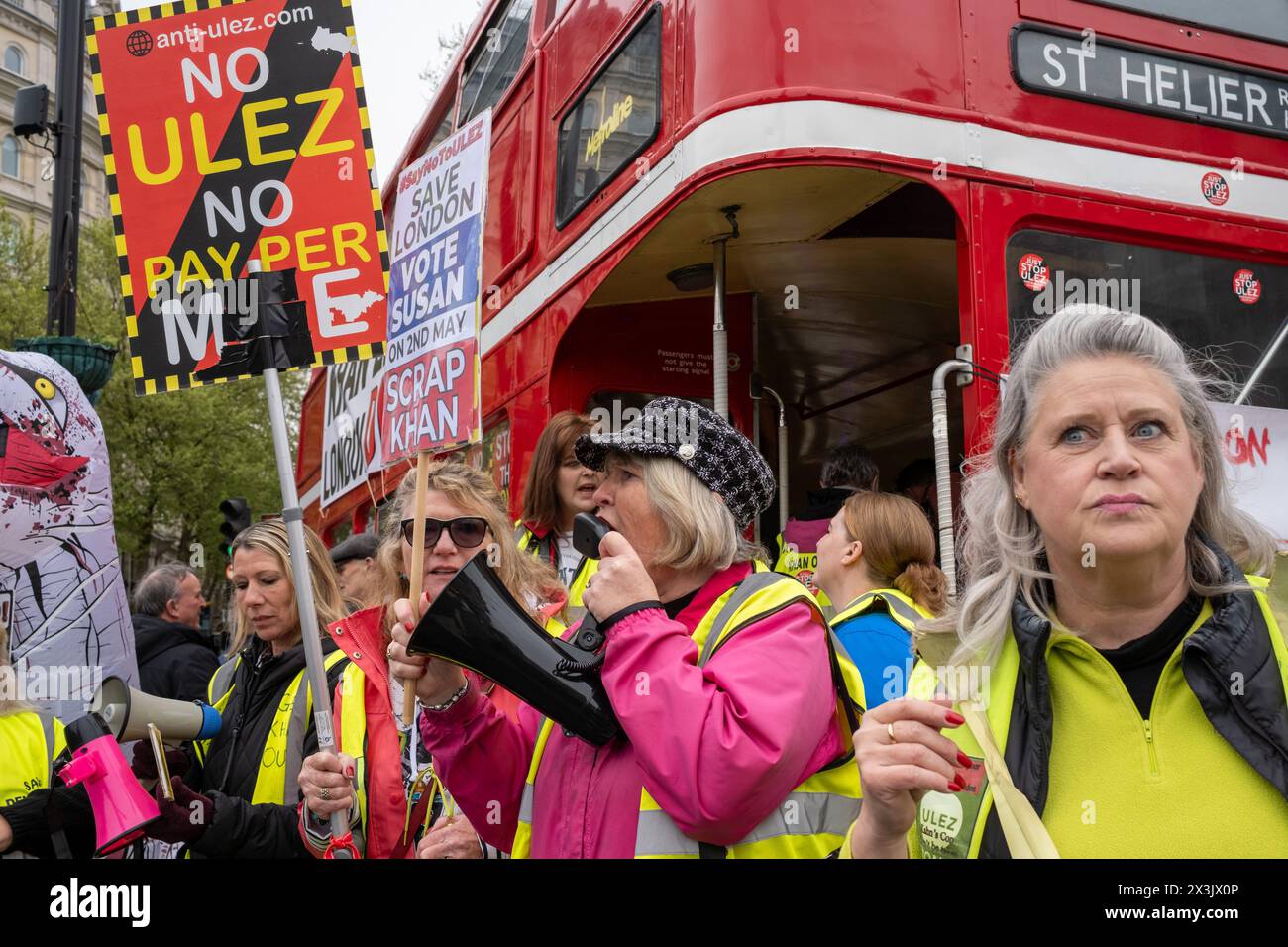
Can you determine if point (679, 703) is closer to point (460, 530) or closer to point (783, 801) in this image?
point (783, 801)

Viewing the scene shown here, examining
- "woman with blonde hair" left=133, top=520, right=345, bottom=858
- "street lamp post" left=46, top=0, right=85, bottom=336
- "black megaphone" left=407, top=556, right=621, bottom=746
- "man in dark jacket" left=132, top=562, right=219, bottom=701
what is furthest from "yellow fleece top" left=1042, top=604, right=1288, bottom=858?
"street lamp post" left=46, top=0, right=85, bottom=336

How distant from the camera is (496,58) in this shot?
22.5 feet

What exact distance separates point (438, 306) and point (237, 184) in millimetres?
675

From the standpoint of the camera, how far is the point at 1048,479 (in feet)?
5.91

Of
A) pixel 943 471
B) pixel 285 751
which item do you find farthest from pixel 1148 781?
pixel 285 751

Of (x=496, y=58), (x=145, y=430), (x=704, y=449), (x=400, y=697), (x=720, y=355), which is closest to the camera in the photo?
(x=704, y=449)

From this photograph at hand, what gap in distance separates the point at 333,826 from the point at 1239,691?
2.08 meters

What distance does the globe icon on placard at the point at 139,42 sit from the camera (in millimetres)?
3414

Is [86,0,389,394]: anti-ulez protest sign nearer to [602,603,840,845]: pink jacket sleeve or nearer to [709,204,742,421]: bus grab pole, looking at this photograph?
[709,204,742,421]: bus grab pole

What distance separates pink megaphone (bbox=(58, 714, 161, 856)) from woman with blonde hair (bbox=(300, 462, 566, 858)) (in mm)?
377

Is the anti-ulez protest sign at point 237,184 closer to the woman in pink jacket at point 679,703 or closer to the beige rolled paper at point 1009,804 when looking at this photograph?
the woman in pink jacket at point 679,703

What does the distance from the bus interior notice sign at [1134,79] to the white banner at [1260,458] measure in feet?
3.70

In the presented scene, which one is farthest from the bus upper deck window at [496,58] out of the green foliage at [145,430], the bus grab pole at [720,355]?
the green foliage at [145,430]

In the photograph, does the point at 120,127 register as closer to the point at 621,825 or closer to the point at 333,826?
the point at 333,826
